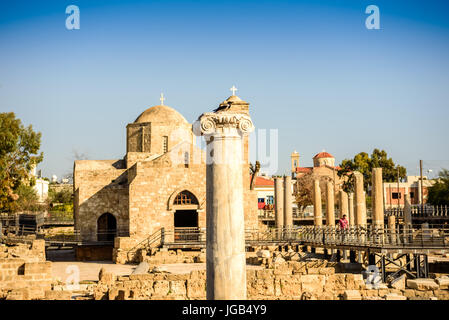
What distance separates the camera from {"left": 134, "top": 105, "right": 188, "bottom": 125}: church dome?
38812 mm

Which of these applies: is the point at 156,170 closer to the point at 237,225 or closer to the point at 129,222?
the point at 129,222

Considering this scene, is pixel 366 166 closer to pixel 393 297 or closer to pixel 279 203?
pixel 279 203

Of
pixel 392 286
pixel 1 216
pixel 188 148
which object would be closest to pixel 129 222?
pixel 188 148

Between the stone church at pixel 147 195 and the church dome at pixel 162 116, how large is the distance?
96.9 inches

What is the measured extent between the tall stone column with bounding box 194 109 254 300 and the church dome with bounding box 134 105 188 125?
2959 cm

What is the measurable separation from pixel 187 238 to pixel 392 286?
14629 mm

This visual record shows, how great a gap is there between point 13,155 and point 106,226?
719 centimetres

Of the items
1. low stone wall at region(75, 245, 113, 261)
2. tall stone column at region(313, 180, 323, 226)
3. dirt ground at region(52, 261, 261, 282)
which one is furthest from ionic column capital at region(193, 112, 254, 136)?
low stone wall at region(75, 245, 113, 261)

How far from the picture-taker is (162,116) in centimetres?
3919

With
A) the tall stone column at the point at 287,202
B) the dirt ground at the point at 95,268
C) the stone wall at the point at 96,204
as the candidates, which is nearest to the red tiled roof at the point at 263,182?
the stone wall at the point at 96,204

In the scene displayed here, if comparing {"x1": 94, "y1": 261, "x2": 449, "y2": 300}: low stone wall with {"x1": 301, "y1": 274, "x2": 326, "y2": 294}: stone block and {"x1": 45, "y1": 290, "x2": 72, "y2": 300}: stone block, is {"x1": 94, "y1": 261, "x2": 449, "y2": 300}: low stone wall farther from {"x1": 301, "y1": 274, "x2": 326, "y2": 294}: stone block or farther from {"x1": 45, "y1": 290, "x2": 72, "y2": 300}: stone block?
{"x1": 45, "y1": 290, "x2": 72, "y2": 300}: stone block

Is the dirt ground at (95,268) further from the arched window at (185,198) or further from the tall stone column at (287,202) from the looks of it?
the tall stone column at (287,202)
